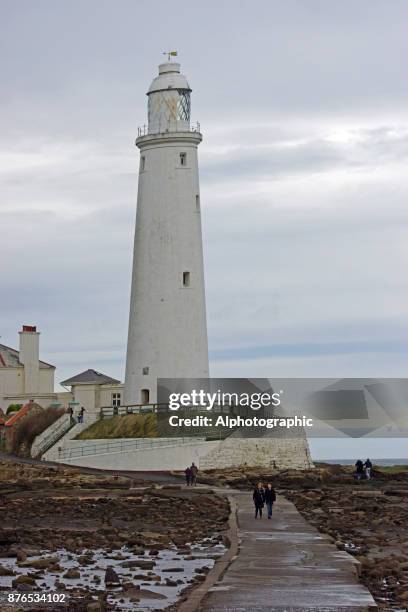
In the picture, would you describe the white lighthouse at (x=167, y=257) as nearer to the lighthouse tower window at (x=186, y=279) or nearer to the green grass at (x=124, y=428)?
the lighthouse tower window at (x=186, y=279)

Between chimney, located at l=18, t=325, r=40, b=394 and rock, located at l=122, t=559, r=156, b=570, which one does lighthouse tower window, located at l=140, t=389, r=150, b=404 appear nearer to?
chimney, located at l=18, t=325, r=40, b=394

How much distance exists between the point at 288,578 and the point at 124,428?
28.3 m

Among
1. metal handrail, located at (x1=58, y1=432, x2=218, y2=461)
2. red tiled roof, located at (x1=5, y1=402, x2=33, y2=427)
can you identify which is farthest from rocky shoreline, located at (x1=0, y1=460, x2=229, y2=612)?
red tiled roof, located at (x1=5, y1=402, x2=33, y2=427)

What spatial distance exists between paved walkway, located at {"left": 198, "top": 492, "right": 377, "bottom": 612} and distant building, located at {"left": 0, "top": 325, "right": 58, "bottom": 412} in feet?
98.0

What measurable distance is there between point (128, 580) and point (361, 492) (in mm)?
21042

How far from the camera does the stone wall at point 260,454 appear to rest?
1747 inches

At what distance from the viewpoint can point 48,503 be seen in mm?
31641

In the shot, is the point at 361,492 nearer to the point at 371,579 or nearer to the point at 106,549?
the point at 106,549

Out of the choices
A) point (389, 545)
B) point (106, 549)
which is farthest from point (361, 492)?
point (106, 549)

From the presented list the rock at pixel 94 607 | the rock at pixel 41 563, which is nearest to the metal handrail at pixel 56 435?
the rock at pixel 41 563

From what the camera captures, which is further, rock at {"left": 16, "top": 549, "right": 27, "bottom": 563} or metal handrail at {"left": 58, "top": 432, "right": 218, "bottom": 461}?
metal handrail at {"left": 58, "top": 432, "right": 218, "bottom": 461}

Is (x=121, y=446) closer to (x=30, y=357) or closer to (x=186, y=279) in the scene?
(x=186, y=279)

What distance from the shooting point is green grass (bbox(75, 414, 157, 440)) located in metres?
45.0

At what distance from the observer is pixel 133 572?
19.2 m
